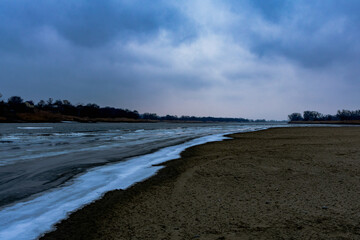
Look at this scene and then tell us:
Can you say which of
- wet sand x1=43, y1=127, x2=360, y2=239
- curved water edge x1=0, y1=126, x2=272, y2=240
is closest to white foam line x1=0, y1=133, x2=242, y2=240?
curved water edge x1=0, y1=126, x2=272, y2=240

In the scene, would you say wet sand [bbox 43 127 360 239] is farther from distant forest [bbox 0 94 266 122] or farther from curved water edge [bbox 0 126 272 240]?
distant forest [bbox 0 94 266 122]

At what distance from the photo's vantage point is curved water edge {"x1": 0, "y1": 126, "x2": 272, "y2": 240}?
130 inches

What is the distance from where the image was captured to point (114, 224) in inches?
130

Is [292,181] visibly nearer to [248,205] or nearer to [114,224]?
[248,205]

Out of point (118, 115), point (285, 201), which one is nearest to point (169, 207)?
point (285, 201)

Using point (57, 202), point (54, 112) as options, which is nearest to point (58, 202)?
point (57, 202)

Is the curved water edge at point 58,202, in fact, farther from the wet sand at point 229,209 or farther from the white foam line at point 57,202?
the wet sand at point 229,209

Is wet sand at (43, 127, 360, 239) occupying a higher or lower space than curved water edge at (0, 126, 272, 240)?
higher

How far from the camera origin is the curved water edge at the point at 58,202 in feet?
10.8

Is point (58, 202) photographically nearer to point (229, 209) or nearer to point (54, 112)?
point (229, 209)

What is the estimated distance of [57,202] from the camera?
4.45 metres

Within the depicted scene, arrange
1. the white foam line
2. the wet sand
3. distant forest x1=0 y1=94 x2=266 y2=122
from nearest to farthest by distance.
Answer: the wet sand → the white foam line → distant forest x1=0 y1=94 x2=266 y2=122

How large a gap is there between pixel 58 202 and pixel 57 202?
0.06 ft

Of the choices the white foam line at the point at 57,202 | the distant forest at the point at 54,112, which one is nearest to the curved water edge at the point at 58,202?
the white foam line at the point at 57,202
